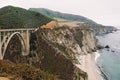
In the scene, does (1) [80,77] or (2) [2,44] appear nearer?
(2) [2,44]

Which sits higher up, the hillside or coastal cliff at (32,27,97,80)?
the hillside

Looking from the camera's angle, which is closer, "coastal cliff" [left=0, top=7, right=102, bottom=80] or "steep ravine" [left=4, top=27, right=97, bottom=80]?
"steep ravine" [left=4, top=27, right=97, bottom=80]

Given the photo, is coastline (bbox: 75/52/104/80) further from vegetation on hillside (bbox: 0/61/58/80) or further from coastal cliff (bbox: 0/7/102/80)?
vegetation on hillside (bbox: 0/61/58/80)

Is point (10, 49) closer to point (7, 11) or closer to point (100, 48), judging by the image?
point (7, 11)

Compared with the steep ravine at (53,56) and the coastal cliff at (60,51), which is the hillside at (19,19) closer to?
the coastal cliff at (60,51)

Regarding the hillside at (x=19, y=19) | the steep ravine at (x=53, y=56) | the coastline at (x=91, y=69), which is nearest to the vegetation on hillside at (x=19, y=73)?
the steep ravine at (x=53, y=56)

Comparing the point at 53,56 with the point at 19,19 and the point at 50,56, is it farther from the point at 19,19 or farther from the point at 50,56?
the point at 19,19

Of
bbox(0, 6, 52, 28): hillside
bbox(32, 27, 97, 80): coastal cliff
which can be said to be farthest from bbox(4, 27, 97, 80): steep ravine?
bbox(0, 6, 52, 28): hillside

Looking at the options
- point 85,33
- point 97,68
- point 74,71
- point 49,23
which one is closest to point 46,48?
point 74,71

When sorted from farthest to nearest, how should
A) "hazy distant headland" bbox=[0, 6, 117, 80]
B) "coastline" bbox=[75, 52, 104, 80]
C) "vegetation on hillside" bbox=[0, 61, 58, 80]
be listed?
1. "coastline" bbox=[75, 52, 104, 80]
2. "hazy distant headland" bbox=[0, 6, 117, 80]
3. "vegetation on hillside" bbox=[0, 61, 58, 80]
